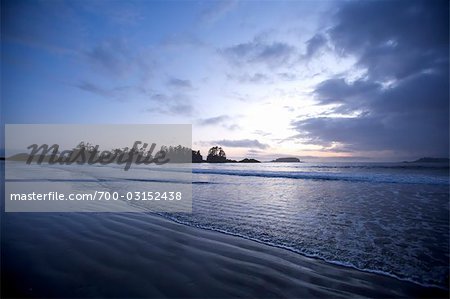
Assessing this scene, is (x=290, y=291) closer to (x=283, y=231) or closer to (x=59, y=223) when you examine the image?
(x=283, y=231)

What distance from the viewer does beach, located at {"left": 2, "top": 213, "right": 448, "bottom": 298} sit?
9.32 ft

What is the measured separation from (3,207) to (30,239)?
4.19 meters

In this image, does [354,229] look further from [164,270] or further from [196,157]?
[196,157]

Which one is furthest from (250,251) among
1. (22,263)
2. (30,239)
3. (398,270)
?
(30,239)

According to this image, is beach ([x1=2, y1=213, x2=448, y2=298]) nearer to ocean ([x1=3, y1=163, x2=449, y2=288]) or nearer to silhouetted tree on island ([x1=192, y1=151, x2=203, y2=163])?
ocean ([x1=3, y1=163, x2=449, y2=288])

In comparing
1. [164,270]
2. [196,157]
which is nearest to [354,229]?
[164,270]

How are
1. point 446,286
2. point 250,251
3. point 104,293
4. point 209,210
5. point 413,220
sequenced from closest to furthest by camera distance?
point 104,293 → point 446,286 → point 250,251 → point 413,220 → point 209,210

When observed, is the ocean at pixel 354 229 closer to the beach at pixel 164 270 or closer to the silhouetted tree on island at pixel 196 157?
the beach at pixel 164 270

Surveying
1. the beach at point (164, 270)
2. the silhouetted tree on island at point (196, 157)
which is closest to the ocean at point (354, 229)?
the beach at point (164, 270)

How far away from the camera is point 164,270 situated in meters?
3.41

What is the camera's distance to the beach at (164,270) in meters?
2.84

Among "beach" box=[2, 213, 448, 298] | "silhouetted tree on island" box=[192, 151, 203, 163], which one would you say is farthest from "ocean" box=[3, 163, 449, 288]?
"silhouetted tree on island" box=[192, 151, 203, 163]

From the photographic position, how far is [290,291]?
299 centimetres

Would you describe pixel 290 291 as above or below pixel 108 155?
below
